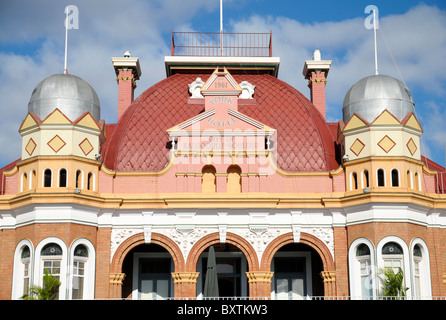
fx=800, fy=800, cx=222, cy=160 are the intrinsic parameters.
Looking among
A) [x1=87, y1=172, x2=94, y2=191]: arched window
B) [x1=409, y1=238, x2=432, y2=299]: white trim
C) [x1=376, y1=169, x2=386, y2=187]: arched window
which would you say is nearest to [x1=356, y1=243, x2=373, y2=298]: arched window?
[x1=409, y1=238, x2=432, y2=299]: white trim

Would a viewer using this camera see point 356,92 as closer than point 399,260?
No

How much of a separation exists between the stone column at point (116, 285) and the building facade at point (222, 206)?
10 cm

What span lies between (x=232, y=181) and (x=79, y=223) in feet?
22.9

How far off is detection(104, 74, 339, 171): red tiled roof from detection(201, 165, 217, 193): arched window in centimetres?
219

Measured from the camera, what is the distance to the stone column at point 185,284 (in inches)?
1339

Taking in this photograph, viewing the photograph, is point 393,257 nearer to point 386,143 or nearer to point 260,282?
point 386,143

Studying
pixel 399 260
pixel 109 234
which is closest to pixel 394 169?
pixel 399 260

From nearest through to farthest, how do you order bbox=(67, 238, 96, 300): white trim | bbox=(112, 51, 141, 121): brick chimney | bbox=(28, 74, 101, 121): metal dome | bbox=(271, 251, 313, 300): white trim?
bbox=(67, 238, 96, 300): white trim, bbox=(28, 74, 101, 121): metal dome, bbox=(271, 251, 313, 300): white trim, bbox=(112, 51, 141, 121): brick chimney

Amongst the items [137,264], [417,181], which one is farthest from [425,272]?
[137,264]

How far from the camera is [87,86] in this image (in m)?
36.0

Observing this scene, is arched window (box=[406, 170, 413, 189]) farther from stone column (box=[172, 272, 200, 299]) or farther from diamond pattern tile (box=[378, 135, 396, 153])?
stone column (box=[172, 272, 200, 299])

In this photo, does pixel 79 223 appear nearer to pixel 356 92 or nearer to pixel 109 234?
pixel 109 234

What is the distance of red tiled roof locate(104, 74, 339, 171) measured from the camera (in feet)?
122

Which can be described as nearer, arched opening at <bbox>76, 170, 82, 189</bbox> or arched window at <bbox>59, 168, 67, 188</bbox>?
arched window at <bbox>59, 168, 67, 188</bbox>
